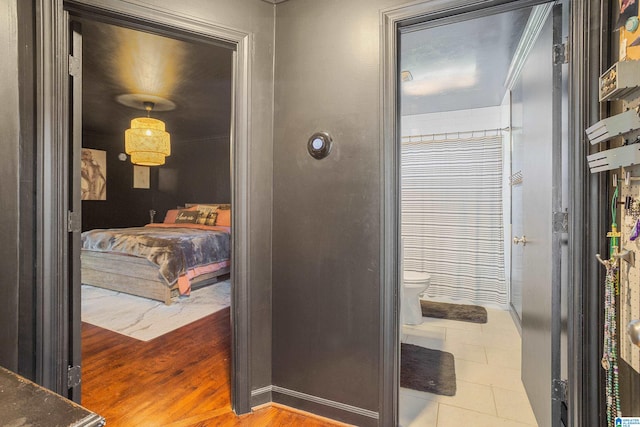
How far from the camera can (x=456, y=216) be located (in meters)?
3.66

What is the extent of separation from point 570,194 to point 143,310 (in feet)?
12.5

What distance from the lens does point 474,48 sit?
2.47 m

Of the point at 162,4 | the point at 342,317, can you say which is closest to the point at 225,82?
the point at 162,4

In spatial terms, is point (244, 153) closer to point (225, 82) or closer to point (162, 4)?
point (162, 4)

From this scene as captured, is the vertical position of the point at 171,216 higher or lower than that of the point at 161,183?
lower

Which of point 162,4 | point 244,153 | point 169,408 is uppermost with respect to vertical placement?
point 162,4

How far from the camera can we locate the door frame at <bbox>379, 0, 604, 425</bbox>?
1179 millimetres

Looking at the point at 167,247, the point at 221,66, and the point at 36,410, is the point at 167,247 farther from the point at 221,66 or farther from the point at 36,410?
the point at 36,410

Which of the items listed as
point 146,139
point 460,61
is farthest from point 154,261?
point 460,61

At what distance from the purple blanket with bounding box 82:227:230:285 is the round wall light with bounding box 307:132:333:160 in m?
2.76

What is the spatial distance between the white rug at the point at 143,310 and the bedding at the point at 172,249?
0.97 ft

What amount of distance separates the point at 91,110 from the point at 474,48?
494cm

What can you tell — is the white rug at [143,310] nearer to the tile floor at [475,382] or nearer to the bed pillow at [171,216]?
the bed pillow at [171,216]

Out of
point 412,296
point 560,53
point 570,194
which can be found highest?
point 560,53
